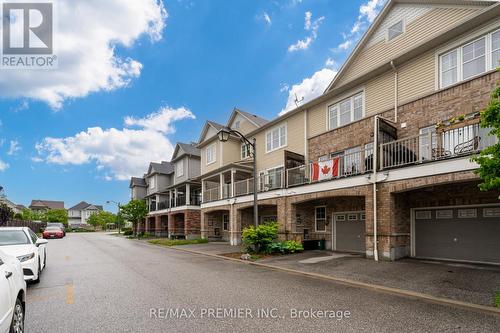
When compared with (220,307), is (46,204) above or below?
below

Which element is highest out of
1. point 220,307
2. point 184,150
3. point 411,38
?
point 411,38

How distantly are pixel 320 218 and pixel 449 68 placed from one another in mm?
9716

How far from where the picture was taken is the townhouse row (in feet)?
38.7

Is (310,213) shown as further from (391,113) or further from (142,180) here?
(142,180)

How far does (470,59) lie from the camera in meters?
12.5

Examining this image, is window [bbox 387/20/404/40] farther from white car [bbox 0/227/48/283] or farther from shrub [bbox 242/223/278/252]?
white car [bbox 0/227/48/283]

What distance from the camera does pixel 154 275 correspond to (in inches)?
406

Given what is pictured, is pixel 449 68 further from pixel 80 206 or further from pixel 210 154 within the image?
pixel 80 206

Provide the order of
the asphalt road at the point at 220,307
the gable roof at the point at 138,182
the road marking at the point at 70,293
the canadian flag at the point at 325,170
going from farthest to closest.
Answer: the gable roof at the point at 138,182, the canadian flag at the point at 325,170, the road marking at the point at 70,293, the asphalt road at the point at 220,307

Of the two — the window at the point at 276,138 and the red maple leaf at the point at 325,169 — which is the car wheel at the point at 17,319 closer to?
the red maple leaf at the point at 325,169

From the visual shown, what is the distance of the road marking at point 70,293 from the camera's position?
22.9ft

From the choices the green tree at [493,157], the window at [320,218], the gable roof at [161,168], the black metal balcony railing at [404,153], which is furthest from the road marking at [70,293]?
the gable roof at [161,168]

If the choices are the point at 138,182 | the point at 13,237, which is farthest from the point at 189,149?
the point at 13,237

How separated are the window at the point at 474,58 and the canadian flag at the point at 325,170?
6.18 meters
